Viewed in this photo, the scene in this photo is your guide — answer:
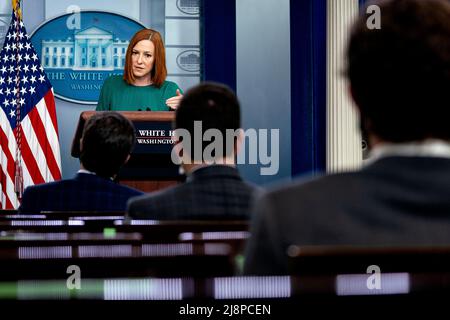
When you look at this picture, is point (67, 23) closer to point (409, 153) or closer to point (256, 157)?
point (256, 157)

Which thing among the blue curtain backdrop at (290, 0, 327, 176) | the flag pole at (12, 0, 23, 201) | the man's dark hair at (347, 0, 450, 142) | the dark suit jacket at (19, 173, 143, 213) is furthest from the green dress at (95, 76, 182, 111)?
the man's dark hair at (347, 0, 450, 142)

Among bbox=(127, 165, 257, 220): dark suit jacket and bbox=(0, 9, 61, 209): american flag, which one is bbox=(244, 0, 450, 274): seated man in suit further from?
bbox=(0, 9, 61, 209): american flag

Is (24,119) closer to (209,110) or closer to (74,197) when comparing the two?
(74,197)

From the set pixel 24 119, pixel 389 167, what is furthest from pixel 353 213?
pixel 24 119

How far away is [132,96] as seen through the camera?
211 inches

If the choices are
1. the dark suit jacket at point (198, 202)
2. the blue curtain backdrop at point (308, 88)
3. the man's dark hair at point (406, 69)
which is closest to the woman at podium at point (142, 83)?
the blue curtain backdrop at point (308, 88)

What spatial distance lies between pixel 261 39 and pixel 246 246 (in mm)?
5054

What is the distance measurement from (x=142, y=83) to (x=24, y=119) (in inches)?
45.9

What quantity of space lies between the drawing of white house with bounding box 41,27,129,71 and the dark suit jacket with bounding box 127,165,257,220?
6.02 metres

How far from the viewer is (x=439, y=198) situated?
0.79m

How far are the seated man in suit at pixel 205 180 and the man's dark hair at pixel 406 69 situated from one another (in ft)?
2.20

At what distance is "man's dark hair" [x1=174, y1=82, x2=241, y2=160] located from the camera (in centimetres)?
174

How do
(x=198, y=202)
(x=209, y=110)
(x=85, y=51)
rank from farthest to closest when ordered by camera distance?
1. (x=85, y=51)
2. (x=209, y=110)
3. (x=198, y=202)

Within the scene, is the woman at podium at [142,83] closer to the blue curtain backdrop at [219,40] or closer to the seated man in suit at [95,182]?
the blue curtain backdrop at [219,40]
